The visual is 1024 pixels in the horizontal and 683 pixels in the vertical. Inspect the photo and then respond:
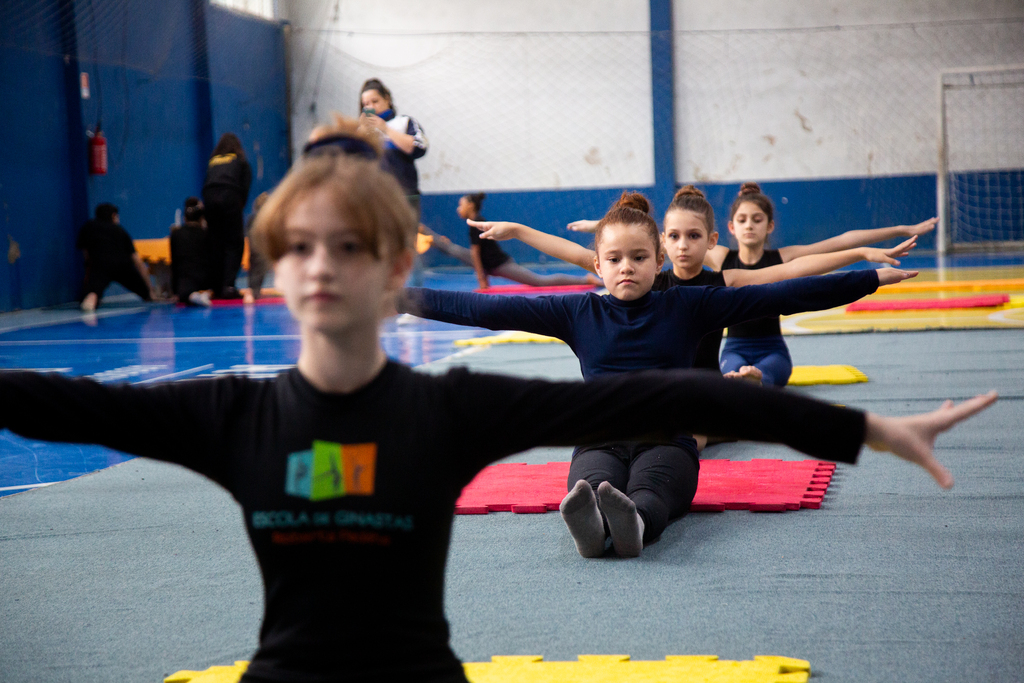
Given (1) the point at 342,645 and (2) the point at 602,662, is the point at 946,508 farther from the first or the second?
(1) the point at 342,645

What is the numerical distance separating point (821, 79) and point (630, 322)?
1272cm

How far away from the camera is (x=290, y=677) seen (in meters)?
1.11

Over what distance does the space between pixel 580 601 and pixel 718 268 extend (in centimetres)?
265

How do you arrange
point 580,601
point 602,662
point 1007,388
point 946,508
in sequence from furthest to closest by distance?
point 1007,388, point 946,508, point 580,601, point 602,662

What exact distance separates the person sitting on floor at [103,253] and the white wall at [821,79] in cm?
801

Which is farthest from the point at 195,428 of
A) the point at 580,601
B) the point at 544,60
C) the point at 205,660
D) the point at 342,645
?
the point at 544,60

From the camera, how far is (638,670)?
1709 mm

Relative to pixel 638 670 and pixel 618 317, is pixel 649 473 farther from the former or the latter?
pixel 638 670

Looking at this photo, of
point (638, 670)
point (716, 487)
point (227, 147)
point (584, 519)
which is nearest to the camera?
point (638, 670)

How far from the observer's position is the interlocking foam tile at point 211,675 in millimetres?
1722

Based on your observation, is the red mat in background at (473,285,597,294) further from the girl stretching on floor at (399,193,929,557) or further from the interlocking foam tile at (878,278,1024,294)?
the girl stretching on floor at (399,193,929,557)

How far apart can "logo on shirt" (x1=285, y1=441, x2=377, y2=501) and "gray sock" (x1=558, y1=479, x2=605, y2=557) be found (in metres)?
1.16

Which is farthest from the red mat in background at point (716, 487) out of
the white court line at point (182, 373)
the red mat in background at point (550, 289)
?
the red mat in background at point (550, 289)

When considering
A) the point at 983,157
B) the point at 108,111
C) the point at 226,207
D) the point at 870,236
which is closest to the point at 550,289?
the point at 226,207
